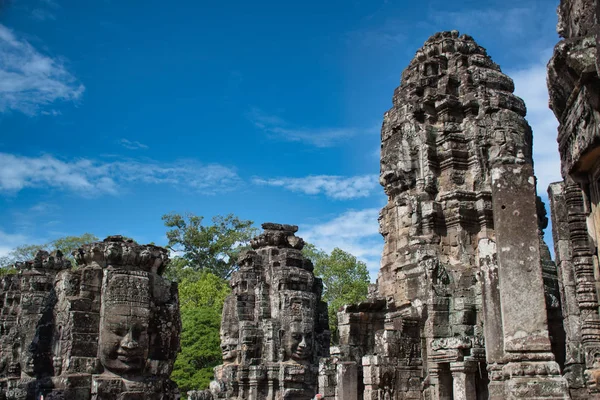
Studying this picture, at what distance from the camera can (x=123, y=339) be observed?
945 centimetres

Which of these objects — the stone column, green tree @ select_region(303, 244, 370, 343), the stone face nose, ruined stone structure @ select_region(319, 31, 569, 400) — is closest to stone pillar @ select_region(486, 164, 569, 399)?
the stone column

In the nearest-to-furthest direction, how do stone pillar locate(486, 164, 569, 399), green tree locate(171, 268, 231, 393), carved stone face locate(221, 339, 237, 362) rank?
stone pillar locate(486, 164, 569, 399)
carved stone face locate(221, 339, 237, 362)
green tree locate(171, 268, 231, 393)

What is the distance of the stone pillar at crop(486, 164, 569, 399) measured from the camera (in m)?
6.14

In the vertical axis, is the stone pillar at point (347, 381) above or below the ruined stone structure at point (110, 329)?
below

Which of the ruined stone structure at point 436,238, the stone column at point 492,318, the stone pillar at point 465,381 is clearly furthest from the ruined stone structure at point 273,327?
the stone column at point 492,318

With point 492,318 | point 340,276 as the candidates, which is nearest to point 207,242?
point 340,276

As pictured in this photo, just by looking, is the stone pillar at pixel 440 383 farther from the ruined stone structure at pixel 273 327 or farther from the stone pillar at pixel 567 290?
the ruined stone structure at pixel 273 327

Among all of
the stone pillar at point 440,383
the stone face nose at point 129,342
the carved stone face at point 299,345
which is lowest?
the stone pillar at point 440,383

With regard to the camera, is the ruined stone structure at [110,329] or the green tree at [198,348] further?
the green tree at [198,348]

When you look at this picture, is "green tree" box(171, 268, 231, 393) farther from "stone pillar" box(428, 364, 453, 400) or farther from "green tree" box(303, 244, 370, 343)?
"stone pillar" box(428, 364, 453, 400)

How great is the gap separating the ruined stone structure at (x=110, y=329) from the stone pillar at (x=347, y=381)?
420 cm

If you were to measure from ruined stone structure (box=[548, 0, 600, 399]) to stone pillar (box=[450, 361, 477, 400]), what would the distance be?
4.38 metres

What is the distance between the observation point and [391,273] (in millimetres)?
14469

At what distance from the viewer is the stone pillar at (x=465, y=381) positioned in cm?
1108
